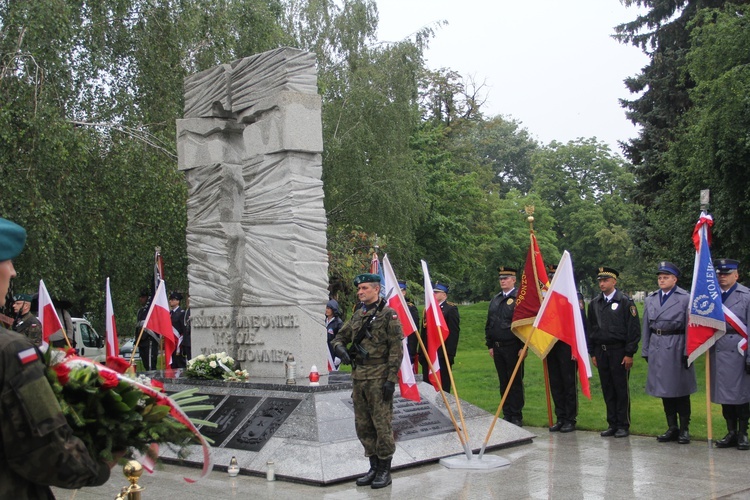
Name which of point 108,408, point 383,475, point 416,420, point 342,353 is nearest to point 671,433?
point 416,420

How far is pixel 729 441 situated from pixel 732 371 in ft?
2.53

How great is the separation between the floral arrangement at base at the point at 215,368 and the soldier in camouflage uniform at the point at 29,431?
756 centimetres

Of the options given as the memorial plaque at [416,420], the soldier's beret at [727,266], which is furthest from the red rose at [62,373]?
the soldier's beret at [727,266]

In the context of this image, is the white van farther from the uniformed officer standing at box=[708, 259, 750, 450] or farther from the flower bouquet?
the flower bouquet

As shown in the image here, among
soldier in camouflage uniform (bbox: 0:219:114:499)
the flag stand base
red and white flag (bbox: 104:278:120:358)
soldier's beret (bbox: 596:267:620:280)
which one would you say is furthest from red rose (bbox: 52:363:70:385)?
red and white flag (bbox: 104:278:120:358)

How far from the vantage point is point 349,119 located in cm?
2650

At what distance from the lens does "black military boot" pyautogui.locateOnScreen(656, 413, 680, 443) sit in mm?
9867

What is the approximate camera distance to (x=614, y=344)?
10523 mm

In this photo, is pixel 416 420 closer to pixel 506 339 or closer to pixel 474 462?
pixel 474 462

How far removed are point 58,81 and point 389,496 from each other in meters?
11.3

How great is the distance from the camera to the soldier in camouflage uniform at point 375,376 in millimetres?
7609

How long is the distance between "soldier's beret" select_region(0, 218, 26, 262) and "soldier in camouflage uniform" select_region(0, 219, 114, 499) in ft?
0.54

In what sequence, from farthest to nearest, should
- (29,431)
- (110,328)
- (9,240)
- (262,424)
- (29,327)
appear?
(110,328) < (29,327) < (262,424) < (9,240) < (29,431)

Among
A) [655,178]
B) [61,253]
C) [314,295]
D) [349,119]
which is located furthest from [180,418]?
[349,119]
